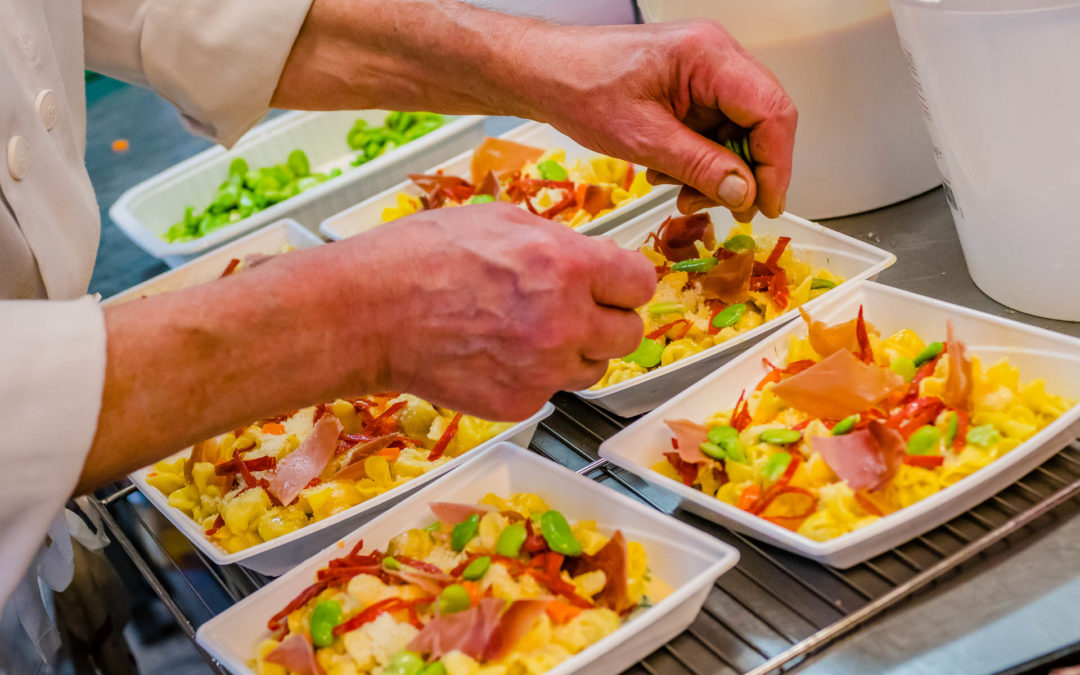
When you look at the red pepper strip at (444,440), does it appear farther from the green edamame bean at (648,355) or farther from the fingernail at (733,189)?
the fingernail at (733,189)

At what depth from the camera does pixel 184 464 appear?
57.1 inches

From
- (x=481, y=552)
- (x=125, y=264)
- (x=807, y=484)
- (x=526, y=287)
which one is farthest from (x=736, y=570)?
(x=125, y=264)

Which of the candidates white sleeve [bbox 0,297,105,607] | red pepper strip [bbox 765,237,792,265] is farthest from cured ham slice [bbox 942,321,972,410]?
white sleeve [bbox 0,297,105,607]

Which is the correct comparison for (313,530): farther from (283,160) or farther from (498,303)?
(283,160)

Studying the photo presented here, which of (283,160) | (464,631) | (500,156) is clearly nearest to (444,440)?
(464,631)

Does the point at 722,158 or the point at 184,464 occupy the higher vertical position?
the point at 722,158

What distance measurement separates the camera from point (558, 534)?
1.06m

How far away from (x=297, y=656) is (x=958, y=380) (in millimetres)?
765

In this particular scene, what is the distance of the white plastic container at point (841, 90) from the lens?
1455 millimetres

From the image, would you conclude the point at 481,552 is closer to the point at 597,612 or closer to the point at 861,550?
the point at 597,612

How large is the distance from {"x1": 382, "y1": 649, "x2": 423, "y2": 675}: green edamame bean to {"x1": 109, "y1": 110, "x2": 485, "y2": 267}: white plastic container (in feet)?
4.31

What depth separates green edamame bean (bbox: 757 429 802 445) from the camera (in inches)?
44.2

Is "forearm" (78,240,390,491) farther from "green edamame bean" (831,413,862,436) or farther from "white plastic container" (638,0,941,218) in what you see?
"white plastic container" (638,0,941,218)

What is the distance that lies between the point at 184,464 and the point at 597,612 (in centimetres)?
75
